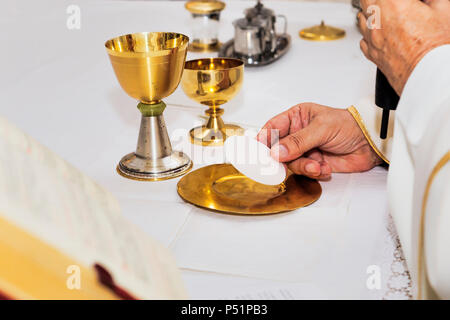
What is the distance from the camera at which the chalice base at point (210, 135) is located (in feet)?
3.35

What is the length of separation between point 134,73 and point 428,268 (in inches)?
19.8

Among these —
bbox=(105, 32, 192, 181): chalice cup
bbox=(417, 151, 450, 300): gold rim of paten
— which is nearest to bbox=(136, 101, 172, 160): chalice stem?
bbox=(105, 32, 192, 181): chalice cup

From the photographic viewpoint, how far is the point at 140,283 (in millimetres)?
413

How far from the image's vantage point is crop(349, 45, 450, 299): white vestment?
533 millimetres

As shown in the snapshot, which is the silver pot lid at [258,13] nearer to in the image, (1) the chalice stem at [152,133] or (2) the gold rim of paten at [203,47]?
(2) the gold rim of paten at [203,47]

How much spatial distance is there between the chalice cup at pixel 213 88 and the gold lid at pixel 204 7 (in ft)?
1.83

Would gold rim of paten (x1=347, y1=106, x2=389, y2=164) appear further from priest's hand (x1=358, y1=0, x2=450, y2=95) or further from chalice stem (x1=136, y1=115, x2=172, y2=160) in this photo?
chalice stem (x1=136, y1=115, x2=172, y2=160)

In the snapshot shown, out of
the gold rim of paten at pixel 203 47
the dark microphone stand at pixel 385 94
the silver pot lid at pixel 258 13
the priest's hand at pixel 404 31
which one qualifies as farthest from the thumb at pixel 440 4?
the gold rim of paten at pixel 203 47

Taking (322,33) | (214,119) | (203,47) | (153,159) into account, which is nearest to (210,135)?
(214,119)

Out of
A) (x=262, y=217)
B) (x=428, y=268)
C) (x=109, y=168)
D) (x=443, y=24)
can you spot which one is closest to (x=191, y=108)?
(x=109, y=168)

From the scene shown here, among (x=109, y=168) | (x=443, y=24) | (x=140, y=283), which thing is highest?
(x=443, y=24)

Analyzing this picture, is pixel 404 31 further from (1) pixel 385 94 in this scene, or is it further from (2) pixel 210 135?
(2) pixel 210 135

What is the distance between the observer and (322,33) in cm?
171
